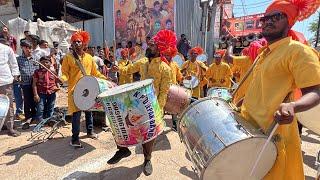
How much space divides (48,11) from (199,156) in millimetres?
20147

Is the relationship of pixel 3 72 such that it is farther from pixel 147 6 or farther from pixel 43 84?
pixel 147 6

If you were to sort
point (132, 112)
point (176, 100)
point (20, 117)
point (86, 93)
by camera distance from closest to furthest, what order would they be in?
point (132, 112)
point (86, 93)
point (176, 100)
point (20, 117)

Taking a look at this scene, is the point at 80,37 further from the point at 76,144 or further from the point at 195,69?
the point at 195,69

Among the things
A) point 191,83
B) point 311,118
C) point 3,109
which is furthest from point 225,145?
point 191,83

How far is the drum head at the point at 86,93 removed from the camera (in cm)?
527

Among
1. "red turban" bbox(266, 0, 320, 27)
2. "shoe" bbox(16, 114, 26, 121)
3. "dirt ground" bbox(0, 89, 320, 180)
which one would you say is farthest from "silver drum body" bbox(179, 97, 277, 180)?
"shoe" bbox(16, 114, 26, 121)

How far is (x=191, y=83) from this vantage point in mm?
7824

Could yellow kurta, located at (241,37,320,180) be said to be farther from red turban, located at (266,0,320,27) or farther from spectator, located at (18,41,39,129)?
spectator, located at (18,41,39,129)

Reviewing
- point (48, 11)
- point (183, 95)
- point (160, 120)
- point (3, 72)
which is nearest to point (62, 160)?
point (160, 120)

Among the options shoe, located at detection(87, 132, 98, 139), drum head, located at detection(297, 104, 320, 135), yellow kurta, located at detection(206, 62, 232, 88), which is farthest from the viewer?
yellow kurta, located at detection(206, 62, 232, 88)

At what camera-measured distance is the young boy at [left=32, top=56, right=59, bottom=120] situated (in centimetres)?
683

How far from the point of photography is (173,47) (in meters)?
5.57

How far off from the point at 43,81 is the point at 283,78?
552cm

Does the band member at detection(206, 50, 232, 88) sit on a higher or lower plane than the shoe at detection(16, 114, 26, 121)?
higher
